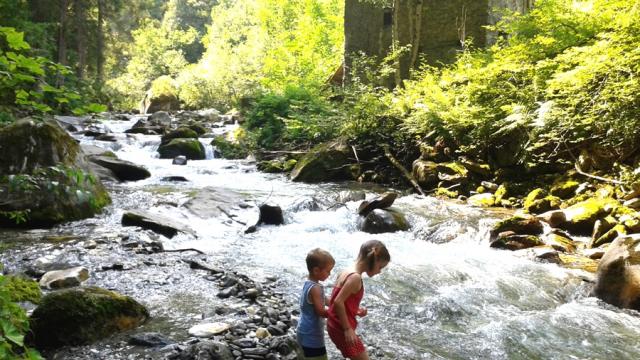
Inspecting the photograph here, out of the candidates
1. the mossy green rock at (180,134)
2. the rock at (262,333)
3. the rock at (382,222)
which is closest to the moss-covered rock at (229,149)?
the mossy green rock at (180,134)

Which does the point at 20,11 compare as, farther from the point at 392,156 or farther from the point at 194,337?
the point at 194,337

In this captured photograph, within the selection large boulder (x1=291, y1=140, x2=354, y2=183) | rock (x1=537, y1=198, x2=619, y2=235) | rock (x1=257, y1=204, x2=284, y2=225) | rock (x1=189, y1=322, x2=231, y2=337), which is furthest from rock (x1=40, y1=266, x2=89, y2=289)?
large boulder (x1=291, y1=140, x2=354, y2=183)

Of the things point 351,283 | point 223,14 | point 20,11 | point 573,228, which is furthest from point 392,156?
point 223,14

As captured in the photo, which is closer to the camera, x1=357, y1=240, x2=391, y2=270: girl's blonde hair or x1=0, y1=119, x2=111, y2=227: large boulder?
x1=357, y1=240, x2=391, y2=270: girl's blonde hair

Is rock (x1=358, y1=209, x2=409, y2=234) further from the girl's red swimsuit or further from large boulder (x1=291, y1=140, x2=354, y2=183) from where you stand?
the girl's red swimsuit

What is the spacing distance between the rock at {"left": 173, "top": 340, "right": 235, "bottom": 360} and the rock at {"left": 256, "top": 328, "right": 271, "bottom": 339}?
1.41 ft

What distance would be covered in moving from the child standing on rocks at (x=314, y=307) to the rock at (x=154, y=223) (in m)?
5.72

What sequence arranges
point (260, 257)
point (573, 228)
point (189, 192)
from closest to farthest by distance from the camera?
1. point (260, 257)
2. point (573, 228)
3. point (189, 192)

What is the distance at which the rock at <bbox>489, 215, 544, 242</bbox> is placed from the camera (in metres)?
8.86

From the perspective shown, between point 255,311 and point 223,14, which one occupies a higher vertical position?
point 223,14

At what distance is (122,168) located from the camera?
14188mm

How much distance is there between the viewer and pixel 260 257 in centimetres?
793

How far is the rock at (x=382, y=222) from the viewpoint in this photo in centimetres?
986

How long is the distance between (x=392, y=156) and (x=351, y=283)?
11786 millimetres
